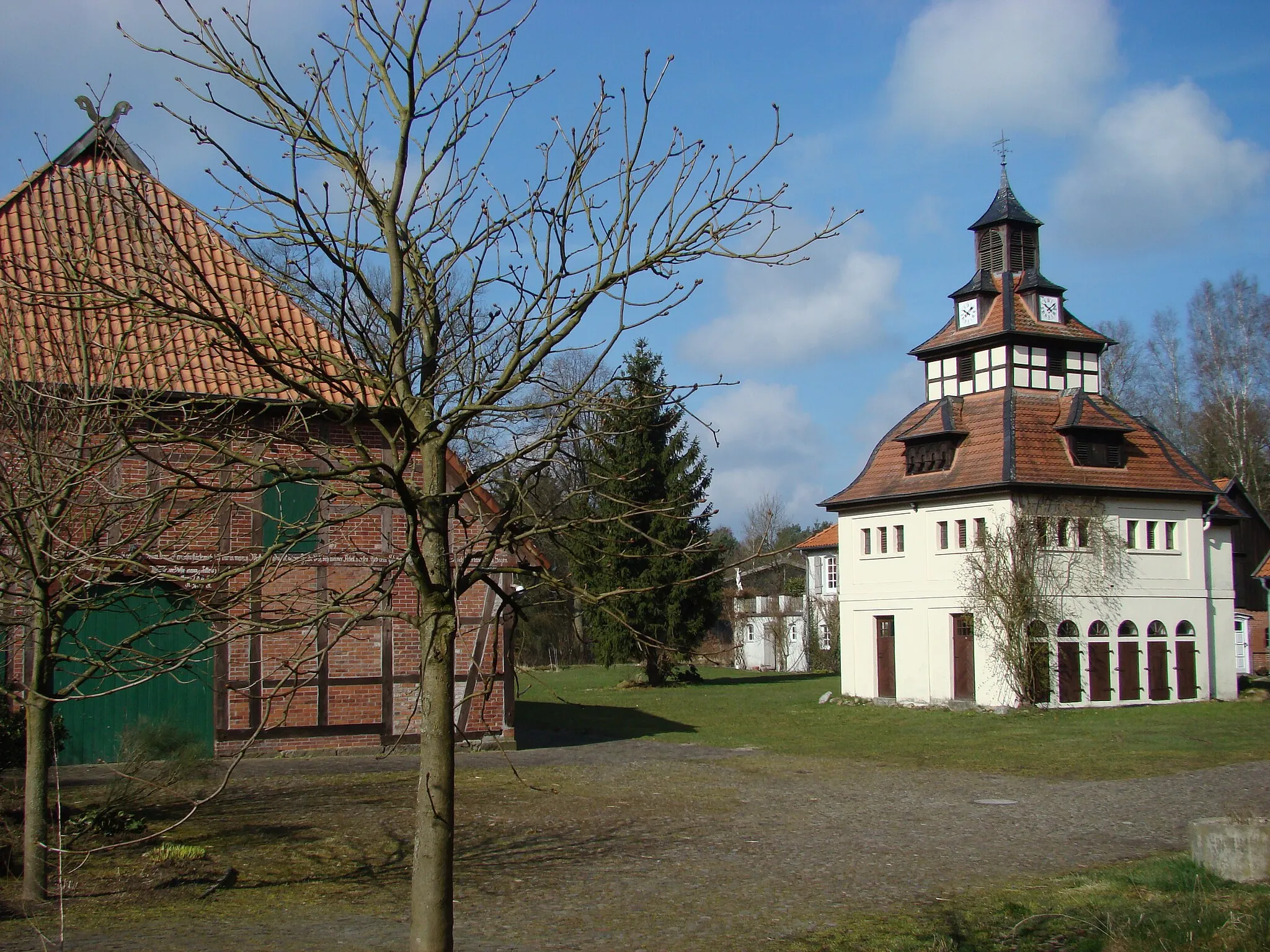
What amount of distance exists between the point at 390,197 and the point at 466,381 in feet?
2.70

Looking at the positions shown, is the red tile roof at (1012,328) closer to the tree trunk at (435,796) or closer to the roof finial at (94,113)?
the roof finial at (94,113)

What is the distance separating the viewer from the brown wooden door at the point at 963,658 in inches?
1145

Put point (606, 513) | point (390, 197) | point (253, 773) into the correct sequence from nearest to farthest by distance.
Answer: point (390, 197), point (606, 513), point (253, 773)

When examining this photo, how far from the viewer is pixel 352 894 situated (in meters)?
8.76

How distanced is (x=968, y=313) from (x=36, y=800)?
2940 centimetres

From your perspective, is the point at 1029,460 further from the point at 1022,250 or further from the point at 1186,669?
the point at 1022,250

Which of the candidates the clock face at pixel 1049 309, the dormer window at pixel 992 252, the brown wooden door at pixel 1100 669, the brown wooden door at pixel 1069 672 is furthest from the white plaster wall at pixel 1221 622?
the dormer window at pixel 992 252

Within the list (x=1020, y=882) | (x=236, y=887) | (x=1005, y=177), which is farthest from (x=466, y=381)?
(x=1005, y=177)

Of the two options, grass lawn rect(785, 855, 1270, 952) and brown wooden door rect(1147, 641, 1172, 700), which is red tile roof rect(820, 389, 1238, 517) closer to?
brown wooden door rect(1147, 641, 1172, 700)

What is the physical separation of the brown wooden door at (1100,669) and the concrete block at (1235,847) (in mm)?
21426

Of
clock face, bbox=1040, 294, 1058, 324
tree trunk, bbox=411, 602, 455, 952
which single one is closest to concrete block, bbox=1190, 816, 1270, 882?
tree trunk, bbox=411, 602, 455, 952

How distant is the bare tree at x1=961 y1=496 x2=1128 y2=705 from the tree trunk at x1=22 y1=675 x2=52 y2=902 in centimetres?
2351

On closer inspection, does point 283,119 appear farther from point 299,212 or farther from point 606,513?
point 606,513

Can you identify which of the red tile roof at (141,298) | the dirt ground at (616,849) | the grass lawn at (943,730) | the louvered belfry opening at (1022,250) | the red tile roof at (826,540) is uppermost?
the louvered belfry opening at (1022,250)
